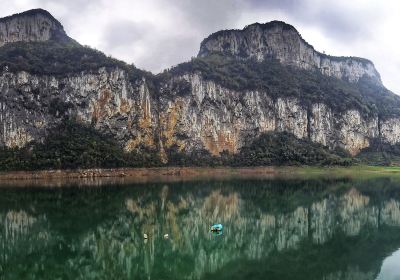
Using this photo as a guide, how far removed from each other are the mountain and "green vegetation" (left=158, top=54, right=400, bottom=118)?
0.52 meters

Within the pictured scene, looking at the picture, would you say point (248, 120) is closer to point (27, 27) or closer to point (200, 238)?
point (27, 27)

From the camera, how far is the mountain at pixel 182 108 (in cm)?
12694

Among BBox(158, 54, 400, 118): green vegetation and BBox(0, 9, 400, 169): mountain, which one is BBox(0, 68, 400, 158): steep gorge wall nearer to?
BBox(0, 9, 400, 169): mountain

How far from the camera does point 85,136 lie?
129 m

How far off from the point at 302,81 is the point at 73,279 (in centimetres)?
17019

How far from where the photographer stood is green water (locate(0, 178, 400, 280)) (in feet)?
79.9

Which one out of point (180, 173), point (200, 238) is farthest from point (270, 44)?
point (200, 238)

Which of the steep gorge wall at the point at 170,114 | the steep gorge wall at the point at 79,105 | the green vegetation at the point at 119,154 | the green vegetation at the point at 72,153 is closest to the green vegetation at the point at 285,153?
the green vegetation at the point at 119,154

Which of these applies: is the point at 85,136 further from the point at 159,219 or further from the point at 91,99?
the point at 159,219

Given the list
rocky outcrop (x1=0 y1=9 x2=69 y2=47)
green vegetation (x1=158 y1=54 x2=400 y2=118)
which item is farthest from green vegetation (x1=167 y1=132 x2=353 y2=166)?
rocky outcrop (x1=0 y1=9 x2=69 y2=47)

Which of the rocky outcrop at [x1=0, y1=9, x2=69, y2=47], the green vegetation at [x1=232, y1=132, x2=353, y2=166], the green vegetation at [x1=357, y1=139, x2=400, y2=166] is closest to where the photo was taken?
the green vegetation at [x1=232, y1=132, x2=353, y2=166]

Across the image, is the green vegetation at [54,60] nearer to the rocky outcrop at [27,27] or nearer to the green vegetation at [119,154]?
the green vegetation at [119,154]

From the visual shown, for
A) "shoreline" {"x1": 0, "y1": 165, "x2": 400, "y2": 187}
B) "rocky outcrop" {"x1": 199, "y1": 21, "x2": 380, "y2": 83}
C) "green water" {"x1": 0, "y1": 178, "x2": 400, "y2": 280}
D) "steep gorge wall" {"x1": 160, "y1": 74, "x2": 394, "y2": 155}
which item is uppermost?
"rocky outcrop" {"x1": 199, "y1": 21, "x2": 380, "y2": 83}

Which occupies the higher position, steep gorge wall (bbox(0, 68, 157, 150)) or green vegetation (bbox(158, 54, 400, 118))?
green vegetation (bbox(158, 54, 400, 118))
